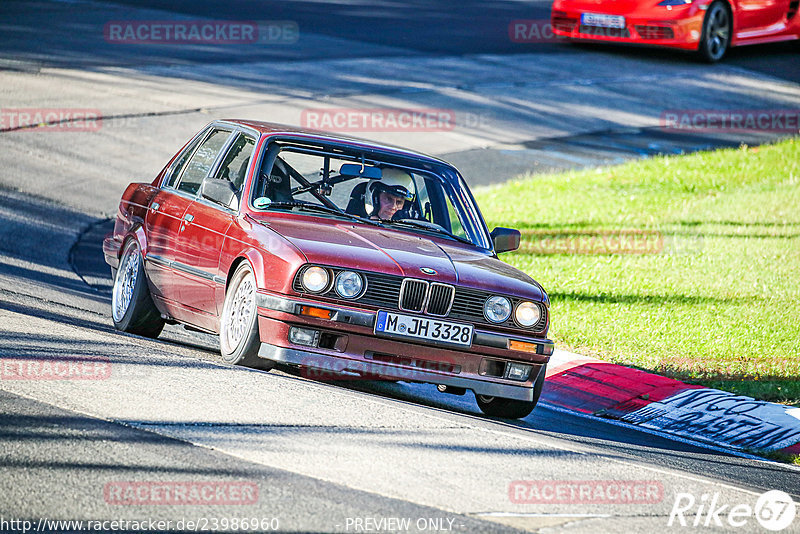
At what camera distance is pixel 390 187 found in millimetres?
8078

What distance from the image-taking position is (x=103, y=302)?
10086 millimetres

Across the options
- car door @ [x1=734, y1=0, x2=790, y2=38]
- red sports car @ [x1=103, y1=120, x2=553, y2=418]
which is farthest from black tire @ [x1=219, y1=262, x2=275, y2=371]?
car door @ [x1=734, y1=0, x2=790, y2=38]

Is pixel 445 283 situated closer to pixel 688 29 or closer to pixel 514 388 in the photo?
pixel 514 388

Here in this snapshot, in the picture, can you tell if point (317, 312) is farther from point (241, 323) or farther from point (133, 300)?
point (133, 300)

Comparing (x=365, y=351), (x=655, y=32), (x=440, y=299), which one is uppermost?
(x=655, y=32)

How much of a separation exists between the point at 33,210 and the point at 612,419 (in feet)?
24.0

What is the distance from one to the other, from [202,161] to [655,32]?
52.3 feet

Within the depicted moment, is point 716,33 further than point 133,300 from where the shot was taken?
Yes

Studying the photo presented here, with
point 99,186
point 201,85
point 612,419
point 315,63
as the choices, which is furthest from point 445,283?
point 315,63

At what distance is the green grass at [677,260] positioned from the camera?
9.71m

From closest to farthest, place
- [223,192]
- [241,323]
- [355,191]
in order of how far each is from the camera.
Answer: [241,323], [223,192], [355,191]

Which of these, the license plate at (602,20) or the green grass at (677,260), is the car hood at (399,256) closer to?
the green grass at (677,260)

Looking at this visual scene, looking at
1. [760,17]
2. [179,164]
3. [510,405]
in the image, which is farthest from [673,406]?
[760,17]

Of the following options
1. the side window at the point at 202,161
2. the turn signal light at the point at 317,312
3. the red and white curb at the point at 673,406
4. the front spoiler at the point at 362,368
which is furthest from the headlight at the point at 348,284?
the red and white curb at the point at 673,406
